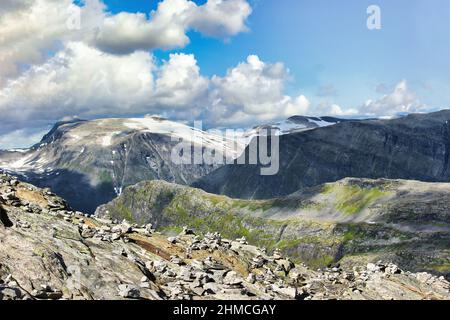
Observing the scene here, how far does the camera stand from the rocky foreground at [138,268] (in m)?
33.6

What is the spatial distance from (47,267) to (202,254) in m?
23.0

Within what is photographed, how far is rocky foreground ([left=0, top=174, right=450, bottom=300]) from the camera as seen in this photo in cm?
3362

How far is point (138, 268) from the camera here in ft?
133

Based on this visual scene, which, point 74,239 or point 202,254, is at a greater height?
point 74,239

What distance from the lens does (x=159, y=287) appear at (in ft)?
127

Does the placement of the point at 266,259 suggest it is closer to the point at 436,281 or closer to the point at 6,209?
the point at 436,281

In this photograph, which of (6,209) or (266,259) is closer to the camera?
(6,209)
